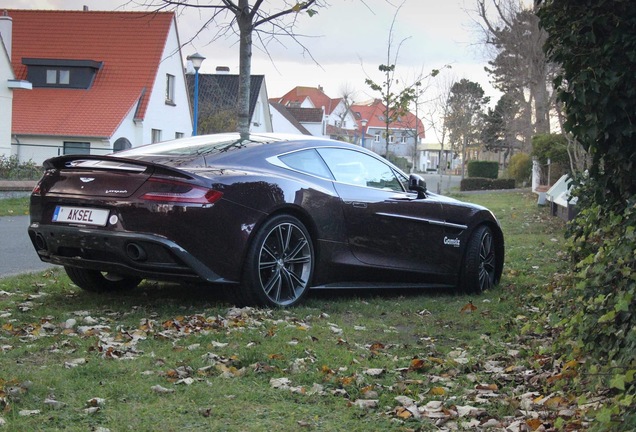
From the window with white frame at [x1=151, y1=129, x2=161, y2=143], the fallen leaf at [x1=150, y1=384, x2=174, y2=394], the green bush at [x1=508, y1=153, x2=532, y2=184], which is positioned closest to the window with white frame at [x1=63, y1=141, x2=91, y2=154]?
the window with white frame at [x1=151, y1=129, x2=161, y2=143]

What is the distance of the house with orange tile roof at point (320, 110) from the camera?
303ft

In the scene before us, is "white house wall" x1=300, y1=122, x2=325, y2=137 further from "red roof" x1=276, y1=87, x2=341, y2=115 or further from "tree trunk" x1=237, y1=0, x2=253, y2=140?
"tree trunk" x1=237, y1=0, x2=253, y2=140

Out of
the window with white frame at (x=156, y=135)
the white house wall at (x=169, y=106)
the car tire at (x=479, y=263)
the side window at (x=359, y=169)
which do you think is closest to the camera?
the side window at (x=359, y=169)

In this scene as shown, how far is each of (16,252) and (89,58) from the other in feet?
102

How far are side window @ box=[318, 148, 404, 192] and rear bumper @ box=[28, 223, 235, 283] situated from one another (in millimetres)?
1656

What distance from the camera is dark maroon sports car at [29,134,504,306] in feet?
18.7

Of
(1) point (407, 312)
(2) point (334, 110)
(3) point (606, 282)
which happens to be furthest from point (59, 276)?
(2) point (334, 110)

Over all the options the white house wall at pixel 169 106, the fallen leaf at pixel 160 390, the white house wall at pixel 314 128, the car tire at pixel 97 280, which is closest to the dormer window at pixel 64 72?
the white house wall at pixel 169 106

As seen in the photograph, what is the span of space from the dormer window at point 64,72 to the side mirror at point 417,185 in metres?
32.7

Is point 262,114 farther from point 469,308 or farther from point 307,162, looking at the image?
point 469,308

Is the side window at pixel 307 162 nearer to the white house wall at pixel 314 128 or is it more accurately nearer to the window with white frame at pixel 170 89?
the window with white frame at pixel 170 89

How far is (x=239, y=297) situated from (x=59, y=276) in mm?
2609

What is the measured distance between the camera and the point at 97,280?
6.86 meters

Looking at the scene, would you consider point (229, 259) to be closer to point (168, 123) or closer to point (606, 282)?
point (606, 282)
